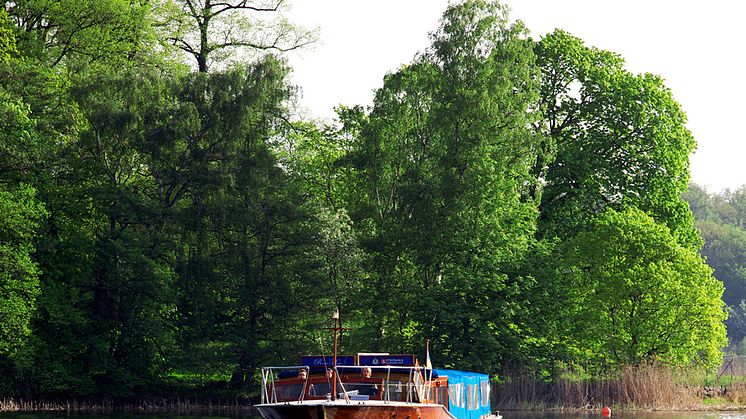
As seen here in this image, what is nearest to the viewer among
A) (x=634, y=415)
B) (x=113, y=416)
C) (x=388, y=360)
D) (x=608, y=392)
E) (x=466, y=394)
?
(x=388, y=360)

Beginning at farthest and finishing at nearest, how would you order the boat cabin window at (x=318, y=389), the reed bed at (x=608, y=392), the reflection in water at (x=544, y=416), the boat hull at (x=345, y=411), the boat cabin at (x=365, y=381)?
the reed bed at (x=608, y=392) < the reflection in water at (x=544, y=416) < the boat cabin window at (x=318, y=389) < the boat cabin at (x=365, y=381) < the boat hull at (x=345, y=411)

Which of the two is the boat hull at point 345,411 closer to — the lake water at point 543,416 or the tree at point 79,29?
the lake water at point 543,416

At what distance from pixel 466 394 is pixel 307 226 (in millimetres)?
23901

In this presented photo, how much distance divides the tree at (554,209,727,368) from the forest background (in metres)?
0.12

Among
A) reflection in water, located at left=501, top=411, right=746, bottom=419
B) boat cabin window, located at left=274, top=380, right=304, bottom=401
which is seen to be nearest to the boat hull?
boat cabin window, located at left=274, top=380, right=304, bottom=401

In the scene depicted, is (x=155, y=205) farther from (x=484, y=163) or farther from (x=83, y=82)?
(x=484, y=163)

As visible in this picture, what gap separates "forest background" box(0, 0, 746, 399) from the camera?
5906 cm

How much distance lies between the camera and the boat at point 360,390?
28.6 m

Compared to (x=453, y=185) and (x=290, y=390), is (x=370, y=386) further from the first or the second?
(x=453, y=185)

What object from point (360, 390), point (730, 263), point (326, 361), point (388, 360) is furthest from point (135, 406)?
point (730, 263)

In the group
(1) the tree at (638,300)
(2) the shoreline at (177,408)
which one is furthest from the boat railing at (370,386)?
(1) the tree at (638,300)

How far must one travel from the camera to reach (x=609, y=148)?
222ft

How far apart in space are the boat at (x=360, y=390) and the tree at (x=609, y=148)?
3410 cm

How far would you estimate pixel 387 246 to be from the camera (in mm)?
63312
